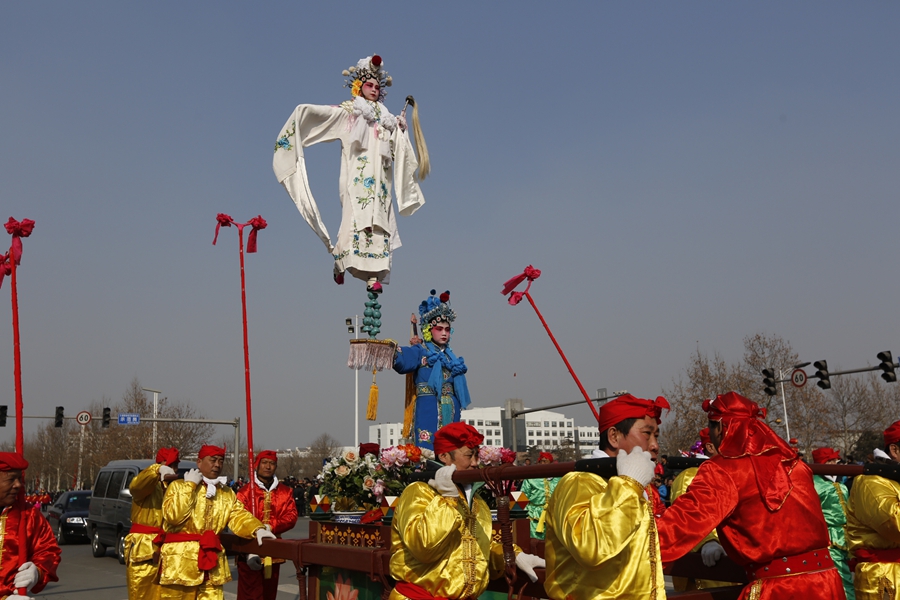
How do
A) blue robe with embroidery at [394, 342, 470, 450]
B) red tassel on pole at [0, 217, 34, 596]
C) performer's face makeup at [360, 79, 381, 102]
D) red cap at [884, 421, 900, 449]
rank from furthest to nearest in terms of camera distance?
1. performer's face makeup at [360, 79, 381, 102]
2. blue robe with embroidery at [394, 342, 470, 450]
3. red cap at [884, 421, 900, 449]
4. red tassel on pole at [0, 217, 34, 596]

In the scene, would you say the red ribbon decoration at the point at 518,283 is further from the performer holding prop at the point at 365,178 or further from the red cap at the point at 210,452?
the red cap at the point at 210,452

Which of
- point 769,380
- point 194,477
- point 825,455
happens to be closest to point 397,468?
point 194,477

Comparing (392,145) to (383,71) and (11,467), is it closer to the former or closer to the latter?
(383,71)

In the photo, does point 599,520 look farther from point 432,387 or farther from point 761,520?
point 432,387

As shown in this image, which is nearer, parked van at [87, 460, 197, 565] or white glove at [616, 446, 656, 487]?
white glove at [616, 446, 656, 487]

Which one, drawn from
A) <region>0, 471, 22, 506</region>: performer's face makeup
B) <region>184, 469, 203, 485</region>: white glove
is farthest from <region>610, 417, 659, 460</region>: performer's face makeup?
<region>184, 469, 203, 485</region>: white glove

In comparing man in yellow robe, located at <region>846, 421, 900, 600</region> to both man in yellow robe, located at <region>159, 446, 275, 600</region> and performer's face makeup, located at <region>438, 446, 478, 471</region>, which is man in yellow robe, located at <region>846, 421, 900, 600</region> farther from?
man in yellow robe, located at <region>159, 446, 275, 600</region>

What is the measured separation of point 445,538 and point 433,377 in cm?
504

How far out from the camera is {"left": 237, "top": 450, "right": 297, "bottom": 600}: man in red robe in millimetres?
7984

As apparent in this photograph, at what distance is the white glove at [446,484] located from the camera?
13.3 feet

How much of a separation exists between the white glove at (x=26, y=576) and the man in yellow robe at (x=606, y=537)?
3.55 meters

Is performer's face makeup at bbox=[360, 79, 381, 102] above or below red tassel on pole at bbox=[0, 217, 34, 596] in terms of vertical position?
above

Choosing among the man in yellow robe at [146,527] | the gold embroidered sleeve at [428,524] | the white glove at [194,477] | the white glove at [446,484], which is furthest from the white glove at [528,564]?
the man in yellow robe at [146,527]

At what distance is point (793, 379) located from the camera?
2375 centimetres
